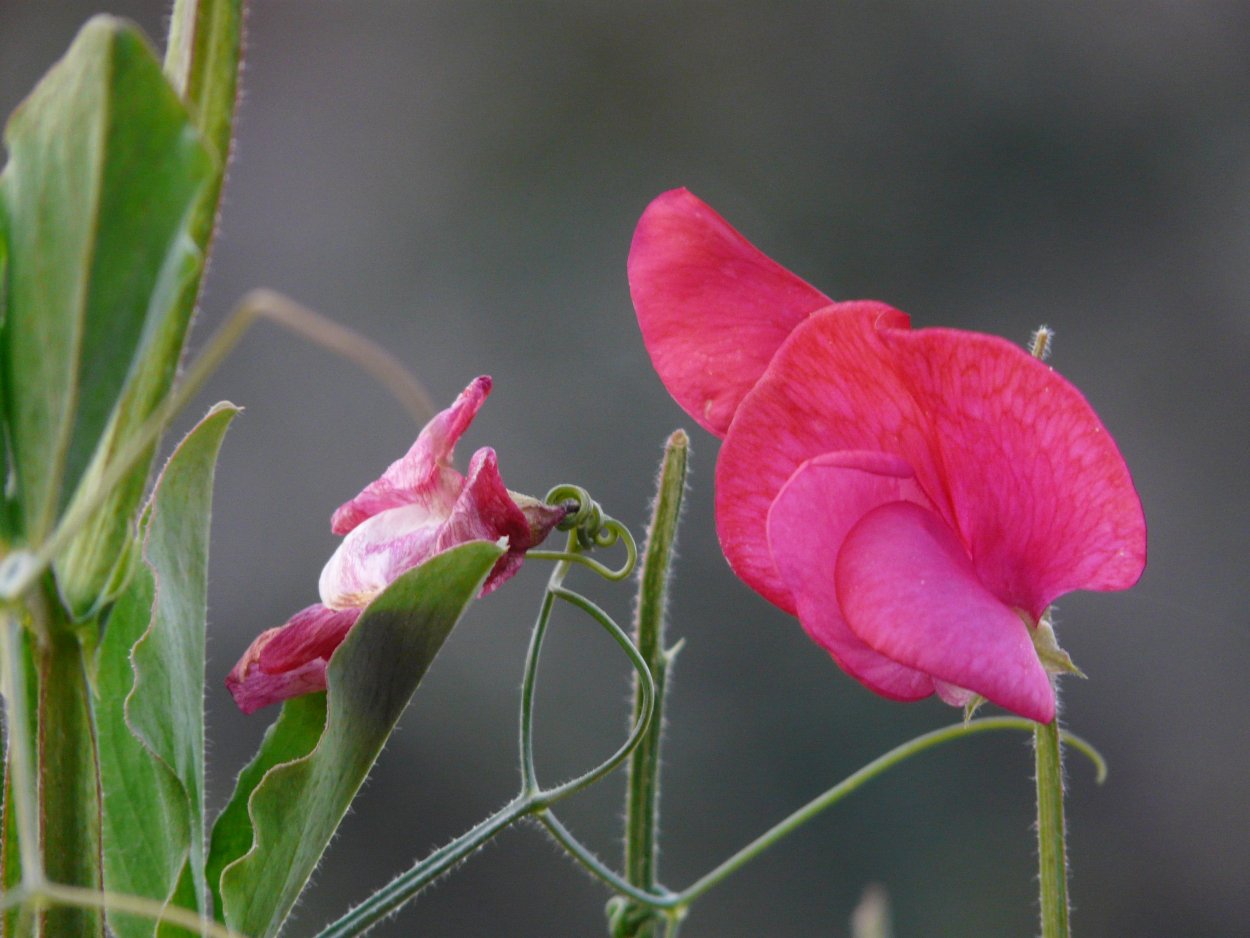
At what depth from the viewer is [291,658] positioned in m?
0.23

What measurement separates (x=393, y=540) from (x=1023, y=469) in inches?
4.6

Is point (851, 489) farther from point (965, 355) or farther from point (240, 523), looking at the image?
point (240, 523)

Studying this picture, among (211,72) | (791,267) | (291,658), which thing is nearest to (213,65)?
(211,72)

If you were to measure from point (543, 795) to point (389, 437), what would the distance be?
1398 millimetres

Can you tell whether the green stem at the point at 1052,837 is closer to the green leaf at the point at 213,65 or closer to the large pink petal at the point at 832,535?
the large pink petal at the point at 832,535

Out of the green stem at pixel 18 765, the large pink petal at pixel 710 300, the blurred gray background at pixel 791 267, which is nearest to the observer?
the green stem at pixel 18 765

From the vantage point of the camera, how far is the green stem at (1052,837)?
219mm

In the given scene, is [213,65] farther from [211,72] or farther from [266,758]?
[266,758]

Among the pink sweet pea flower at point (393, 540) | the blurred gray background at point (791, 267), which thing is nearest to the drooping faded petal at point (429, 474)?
the pink sweet pea flower at point (393, 540)

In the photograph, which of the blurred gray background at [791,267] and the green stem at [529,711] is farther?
the blurred gray background at [791,267]

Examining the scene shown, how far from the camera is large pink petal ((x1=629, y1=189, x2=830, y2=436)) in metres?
0.26

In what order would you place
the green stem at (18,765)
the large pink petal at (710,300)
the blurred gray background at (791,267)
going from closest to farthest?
the green stem at (18,765)
the large pink petal at (710,300)
the blurred gray background at (791,267)

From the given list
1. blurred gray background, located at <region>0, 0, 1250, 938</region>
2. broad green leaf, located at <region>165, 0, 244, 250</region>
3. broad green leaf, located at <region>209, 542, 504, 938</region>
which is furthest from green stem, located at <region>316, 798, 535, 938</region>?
blurred gray background, located at <region>0, 0, 1250, 938</region>

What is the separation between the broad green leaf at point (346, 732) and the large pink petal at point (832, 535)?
58 millimetres
